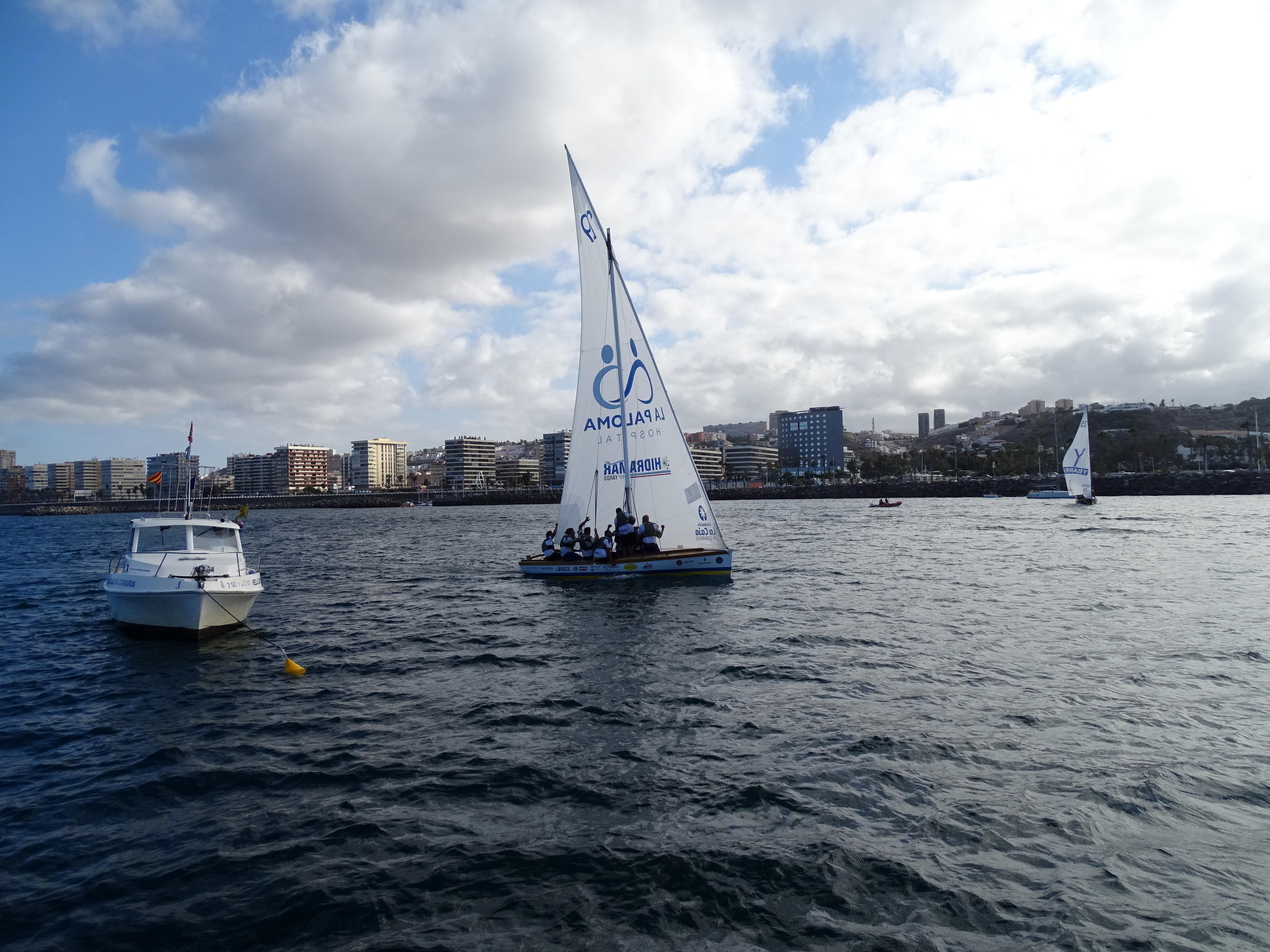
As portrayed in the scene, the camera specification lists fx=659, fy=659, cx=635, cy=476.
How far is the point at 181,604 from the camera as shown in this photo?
60.1 ft

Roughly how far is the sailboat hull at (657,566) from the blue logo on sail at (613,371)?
22.1ft

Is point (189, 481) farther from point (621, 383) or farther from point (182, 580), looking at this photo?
point (621, 383)

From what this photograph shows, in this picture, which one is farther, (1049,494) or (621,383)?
(1049,494)

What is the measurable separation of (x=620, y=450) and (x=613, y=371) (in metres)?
3.55

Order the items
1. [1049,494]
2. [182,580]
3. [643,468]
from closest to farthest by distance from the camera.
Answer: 1. [182,580]
2. [643,468]
3. [1049,494]

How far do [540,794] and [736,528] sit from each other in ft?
202

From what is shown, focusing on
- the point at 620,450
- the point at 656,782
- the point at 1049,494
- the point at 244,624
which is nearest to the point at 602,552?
the point at 620,450

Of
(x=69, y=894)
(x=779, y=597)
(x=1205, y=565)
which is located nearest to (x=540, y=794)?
(x=69, y=894)

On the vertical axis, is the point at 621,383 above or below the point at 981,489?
above

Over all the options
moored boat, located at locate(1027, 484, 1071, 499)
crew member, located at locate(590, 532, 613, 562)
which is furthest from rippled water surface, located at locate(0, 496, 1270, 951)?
moored boat, located at locate(1027, 484, 1071, 499)

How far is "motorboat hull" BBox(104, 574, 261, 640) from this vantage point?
1822 centimetres

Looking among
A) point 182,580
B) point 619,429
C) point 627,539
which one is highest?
point 619,429

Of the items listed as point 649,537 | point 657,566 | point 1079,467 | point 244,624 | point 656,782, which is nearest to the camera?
point 656,782

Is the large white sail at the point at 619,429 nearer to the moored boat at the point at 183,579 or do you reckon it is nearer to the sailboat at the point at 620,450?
the sailboat at the point at 620,450
